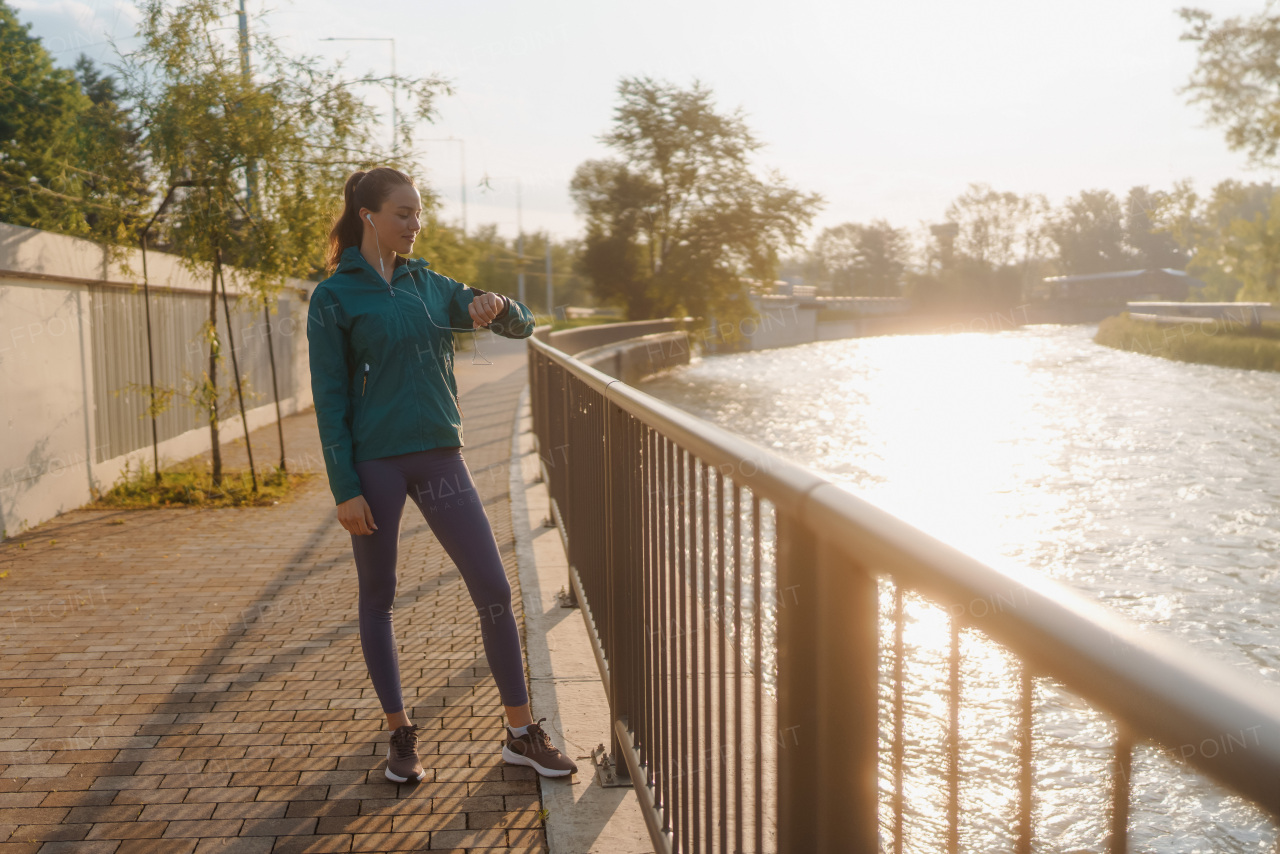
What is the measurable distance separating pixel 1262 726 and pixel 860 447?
13.2m

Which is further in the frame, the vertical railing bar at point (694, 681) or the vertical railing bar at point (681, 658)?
the vertical railing bar at point (681, 658)

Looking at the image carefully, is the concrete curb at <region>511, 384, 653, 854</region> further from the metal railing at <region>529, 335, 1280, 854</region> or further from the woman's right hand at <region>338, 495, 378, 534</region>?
the woman's right hand at <region>338, 495, 378, 534</region>

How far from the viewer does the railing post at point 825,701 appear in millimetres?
1389

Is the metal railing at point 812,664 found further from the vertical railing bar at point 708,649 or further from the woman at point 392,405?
the woman at point 392,405

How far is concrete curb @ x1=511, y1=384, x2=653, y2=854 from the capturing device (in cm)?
314

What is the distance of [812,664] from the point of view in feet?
5.02

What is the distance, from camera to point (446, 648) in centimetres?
505

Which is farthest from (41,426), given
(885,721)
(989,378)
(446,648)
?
(989,378)

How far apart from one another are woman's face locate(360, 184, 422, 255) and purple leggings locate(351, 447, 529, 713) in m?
0.64

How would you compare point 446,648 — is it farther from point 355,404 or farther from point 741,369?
point 741,369

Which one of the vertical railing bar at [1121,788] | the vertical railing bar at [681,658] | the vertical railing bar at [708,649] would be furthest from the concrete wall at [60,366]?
the vertical railing bar at [1121,788]

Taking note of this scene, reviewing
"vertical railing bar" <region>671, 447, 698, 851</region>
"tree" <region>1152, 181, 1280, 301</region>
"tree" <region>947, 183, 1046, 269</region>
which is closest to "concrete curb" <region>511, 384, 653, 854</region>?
"vertical railing bar" <region>671, 447, 698, 851</region>

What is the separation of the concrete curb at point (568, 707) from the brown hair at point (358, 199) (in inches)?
72.6

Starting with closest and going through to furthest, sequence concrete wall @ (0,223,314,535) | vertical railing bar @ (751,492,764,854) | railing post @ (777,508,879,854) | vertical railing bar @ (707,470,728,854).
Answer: railing post @ (777,508,879,854), vertical railing bar @ (751,492,764,854), vertical railing bar @ (707,470,728,854), concrete wall @ (0,223,314,535)
